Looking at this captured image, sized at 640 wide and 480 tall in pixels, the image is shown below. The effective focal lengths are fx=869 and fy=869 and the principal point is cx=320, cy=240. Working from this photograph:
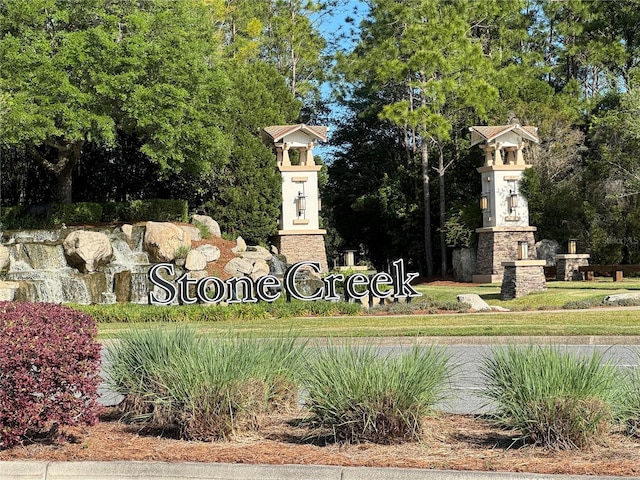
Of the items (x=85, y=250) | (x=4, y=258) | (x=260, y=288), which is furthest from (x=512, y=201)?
(x=4, y=258)

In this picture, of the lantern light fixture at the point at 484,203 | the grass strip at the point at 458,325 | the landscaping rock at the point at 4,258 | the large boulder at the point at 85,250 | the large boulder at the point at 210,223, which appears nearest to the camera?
the grass strip at the point at 458,325

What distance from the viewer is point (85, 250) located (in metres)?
29.5

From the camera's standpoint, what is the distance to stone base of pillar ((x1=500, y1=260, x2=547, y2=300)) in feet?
96.7

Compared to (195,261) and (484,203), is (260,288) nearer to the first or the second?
(195,261)

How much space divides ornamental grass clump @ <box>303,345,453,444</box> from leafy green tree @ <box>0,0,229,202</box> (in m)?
26.9

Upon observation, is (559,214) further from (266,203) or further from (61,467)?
(61,467)

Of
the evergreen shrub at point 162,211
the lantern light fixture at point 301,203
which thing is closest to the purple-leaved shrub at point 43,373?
the lantern light fixture at point 301,203

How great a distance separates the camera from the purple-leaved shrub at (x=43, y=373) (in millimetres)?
6832

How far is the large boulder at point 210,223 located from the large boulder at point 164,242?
4609 mm

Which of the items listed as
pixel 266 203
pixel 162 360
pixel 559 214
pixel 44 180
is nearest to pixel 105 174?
pixel 44 180

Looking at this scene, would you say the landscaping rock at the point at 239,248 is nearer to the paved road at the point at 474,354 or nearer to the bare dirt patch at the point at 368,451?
the paved road at the point at 474,354

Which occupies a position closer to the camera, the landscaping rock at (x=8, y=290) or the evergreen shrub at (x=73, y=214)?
the landscaping rock at (x=8, y=290)

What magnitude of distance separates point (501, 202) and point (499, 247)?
209 cm

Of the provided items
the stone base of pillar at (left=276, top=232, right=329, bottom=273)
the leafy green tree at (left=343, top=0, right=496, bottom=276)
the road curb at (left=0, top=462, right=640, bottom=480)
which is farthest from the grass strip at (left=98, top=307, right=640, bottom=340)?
the leafy green tree at (left=343, top=0, right=496, bottom=276)
